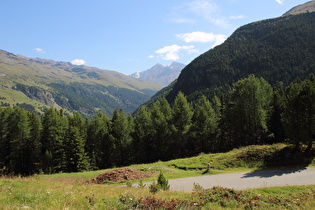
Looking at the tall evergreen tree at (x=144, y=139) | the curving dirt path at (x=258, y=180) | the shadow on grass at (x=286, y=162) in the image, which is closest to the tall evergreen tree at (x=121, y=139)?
the tall evergreen tree at (x=144, y=139)

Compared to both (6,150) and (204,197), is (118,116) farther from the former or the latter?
(204,197)

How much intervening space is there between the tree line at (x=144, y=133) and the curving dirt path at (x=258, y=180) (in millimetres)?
20891

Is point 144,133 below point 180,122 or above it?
below

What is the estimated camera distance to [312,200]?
1191cm

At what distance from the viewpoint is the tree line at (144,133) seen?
4384 centimetres

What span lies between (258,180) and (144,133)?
3668 centimetres

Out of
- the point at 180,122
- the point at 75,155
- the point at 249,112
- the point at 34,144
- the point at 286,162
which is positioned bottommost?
the point at 75,155

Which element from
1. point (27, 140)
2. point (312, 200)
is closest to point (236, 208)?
point (312, 200)

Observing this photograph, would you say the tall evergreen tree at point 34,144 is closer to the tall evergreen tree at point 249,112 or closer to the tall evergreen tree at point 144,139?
the tall evergreen tree at point 144,139

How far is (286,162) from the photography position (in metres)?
24.6

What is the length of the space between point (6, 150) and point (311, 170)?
2431 inches

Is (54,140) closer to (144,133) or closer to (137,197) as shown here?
(144,133)

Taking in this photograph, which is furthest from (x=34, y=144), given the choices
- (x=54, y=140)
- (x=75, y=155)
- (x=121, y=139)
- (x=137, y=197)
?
(x=137, y=197)

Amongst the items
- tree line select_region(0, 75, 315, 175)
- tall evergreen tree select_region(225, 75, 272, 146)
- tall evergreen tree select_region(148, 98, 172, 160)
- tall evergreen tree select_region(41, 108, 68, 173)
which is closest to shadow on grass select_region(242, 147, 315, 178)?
tall evergreen tree select_region(225, 75, 272, 146)
